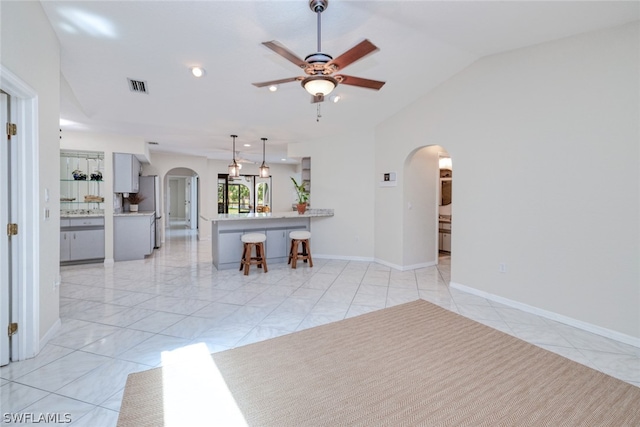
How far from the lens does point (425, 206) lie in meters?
5.55

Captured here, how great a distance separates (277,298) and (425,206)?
3.33 m

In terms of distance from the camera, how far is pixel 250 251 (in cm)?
494

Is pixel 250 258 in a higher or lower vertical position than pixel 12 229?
lower

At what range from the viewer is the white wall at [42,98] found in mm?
1992

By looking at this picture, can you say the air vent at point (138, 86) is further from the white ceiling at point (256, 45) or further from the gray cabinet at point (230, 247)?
the gray cabinet at point (230, 247)

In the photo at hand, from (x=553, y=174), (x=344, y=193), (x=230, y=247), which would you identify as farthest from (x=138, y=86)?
(x=553, y=174)

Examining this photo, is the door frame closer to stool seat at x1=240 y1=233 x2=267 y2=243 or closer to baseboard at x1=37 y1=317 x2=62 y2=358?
baseboard at x1=37 y1=317 x2=62 y2=358

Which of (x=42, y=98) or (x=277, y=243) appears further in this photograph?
(x=277, y=243)

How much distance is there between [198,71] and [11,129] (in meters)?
1.86

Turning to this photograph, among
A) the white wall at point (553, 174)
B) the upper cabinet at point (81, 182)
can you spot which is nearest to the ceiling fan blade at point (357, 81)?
the white wall at point (553, 174)

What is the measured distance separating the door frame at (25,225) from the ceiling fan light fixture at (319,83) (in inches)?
82.3

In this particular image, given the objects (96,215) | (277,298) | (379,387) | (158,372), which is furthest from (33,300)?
(96,215)

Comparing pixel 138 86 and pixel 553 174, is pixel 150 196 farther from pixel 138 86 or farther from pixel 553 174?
pixel 553 174

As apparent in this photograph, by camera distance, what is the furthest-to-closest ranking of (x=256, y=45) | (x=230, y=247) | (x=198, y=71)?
(x=230, y=247)
(x=198, y=71)
(x=256, y=45)
